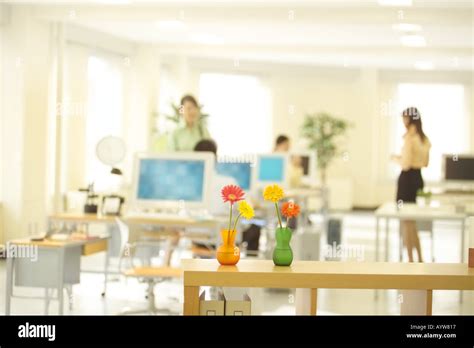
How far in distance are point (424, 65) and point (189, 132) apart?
10521 millimetres

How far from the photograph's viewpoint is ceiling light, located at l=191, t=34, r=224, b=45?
13.9 meters

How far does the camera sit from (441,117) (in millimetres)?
19375

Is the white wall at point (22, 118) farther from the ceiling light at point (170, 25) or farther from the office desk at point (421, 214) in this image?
the office desk at point (421, 214)

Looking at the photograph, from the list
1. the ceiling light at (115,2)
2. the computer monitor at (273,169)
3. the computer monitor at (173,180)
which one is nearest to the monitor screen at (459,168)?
the computer monitor at (273,169)

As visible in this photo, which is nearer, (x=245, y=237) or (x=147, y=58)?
(x=245, y=237)

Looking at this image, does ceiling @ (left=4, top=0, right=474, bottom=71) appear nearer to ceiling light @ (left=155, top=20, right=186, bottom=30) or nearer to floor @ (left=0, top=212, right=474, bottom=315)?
ceiling light @ (left=155, top=20, right=186, bottom=30)

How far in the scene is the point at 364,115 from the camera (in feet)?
63.9

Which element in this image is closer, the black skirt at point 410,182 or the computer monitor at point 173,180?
the computer monitor at point 173,180

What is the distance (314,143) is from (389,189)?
8.05ft

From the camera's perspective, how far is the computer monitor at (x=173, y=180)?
7426 mm

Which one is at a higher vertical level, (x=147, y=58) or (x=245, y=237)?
(x=147, y=58)

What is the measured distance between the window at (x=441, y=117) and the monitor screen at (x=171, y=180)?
12567 millimetres
